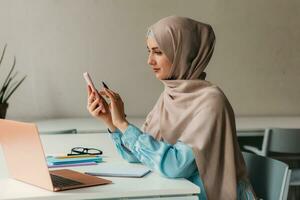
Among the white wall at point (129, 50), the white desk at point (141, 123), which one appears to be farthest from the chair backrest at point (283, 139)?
the white wall at point (129, 50)

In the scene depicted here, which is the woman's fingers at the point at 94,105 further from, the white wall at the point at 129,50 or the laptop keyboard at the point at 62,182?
the white wall at the point at 129,50

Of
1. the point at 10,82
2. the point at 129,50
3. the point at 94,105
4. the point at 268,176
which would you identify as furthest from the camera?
the point at 129,50

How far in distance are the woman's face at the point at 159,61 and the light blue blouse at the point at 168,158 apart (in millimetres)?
256

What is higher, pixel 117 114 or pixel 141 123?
pixel 117 114

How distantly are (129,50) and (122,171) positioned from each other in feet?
6.81

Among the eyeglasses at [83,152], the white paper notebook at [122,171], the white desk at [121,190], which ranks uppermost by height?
the white desk at [121,190]

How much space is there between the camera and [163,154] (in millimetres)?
1715

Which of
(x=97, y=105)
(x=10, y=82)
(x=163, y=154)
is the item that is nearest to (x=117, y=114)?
(x=97, y=105)

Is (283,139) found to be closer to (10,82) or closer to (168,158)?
(168,158)

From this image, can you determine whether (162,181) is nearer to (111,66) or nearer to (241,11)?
(111,66)

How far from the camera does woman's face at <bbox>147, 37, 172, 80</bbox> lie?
1.91 meters

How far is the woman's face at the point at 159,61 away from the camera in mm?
1911

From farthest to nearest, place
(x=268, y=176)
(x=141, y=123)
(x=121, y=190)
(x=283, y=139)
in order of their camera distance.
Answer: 1. (x=141, y=123)
2. (x=283, y=139)
3. (x=268, y=176)
4. (x=121, y=190)

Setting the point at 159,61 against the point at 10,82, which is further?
the point at 10,82
